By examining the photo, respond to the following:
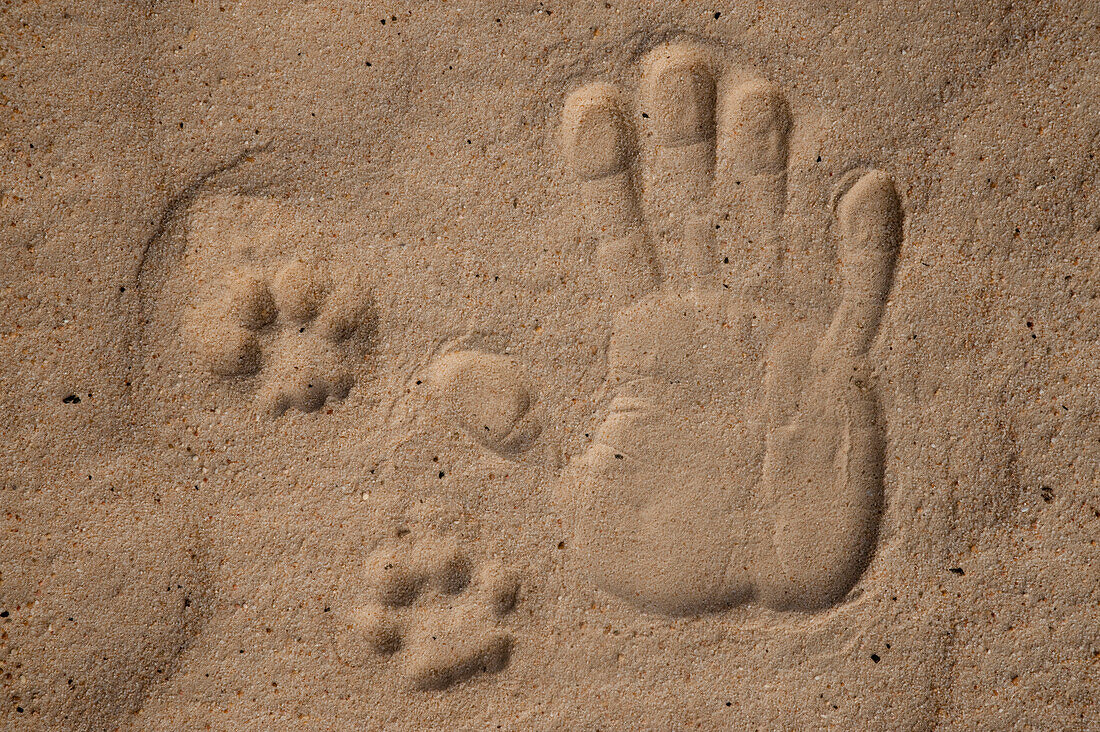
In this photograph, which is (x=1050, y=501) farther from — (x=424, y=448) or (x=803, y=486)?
(x=424, y=448)

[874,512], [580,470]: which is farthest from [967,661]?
[580,470]

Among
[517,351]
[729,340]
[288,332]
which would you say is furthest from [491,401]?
[729,340]

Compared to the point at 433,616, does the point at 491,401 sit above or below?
above

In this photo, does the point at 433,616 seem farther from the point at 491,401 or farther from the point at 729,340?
the point at 729,340

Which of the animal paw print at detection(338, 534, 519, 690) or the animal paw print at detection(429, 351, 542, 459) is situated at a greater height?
the animal paw print at detection(429, 351, 542, 459)

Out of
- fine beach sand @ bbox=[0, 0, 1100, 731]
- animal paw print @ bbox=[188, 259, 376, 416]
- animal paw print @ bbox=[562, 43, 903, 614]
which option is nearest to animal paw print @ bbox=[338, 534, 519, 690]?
fine beach sand @ bbox=[0, 0, 1100, 731]

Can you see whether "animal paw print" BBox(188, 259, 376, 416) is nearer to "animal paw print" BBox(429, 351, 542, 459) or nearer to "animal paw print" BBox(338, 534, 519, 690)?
"animal paw print" BBox(429, 351, 542, 459)
